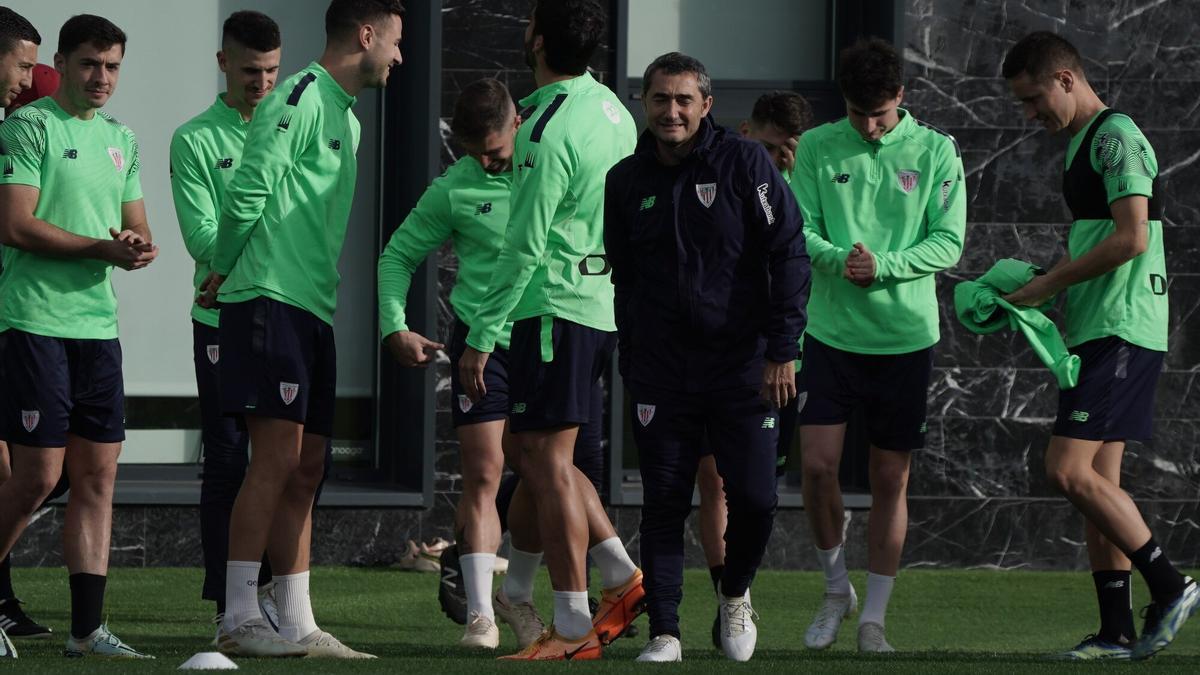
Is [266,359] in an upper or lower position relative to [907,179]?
lower

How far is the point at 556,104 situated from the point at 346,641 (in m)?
2.30

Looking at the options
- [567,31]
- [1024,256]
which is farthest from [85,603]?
[1024,256]

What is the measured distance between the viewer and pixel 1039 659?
6211 millimetres

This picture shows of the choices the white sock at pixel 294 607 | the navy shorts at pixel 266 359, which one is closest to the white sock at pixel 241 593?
the white sock at pixel 294 607

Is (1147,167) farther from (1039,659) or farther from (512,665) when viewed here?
(512,665)

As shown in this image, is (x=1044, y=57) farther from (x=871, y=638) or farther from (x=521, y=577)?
(x=521, y=577)

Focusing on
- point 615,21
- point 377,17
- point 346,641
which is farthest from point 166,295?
point 377,17

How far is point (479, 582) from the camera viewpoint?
685 cm

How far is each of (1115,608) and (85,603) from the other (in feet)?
11.6

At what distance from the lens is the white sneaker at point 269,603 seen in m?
6.75

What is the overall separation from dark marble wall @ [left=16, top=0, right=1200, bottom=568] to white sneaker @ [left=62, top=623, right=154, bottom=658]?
430 cm

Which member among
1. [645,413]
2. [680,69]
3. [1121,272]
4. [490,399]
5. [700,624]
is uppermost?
[680,69]

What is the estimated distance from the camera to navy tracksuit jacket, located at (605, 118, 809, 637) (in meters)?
5.84

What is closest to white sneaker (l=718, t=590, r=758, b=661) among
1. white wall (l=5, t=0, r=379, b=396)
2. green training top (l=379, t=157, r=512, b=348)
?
green training top (l=379, t=157, r=512, b=348)
